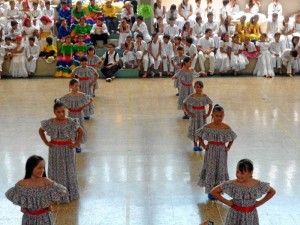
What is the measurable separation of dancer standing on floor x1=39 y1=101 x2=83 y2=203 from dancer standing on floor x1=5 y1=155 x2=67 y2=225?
2.02 meters

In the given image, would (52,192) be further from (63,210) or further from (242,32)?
(242,32)

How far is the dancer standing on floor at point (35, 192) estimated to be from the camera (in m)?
6.60

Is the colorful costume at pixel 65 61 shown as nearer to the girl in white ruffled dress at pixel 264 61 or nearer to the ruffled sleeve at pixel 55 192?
the girl in white ruffled dress at pixel 264 61

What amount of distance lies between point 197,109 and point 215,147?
2.73m

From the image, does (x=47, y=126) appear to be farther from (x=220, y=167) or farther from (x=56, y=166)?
(x=220, y=167)

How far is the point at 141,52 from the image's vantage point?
20.1 meters

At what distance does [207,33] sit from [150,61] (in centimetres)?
206

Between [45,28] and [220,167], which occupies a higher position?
[45,28]

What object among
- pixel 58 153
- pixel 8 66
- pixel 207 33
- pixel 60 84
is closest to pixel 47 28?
pixel 8 66

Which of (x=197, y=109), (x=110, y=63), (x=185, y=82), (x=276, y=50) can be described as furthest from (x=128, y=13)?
(x=197, y=109)

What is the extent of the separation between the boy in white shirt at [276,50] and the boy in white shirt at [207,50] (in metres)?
1.96

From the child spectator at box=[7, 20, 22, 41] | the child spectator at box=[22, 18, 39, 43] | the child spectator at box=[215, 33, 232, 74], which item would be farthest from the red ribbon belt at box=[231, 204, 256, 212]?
the child spectator at box=[7, 20, 22, 41]

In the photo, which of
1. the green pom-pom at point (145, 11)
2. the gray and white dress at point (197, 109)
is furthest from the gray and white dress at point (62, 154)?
the green pom-pom at point (145, 11)

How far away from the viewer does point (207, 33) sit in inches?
793
